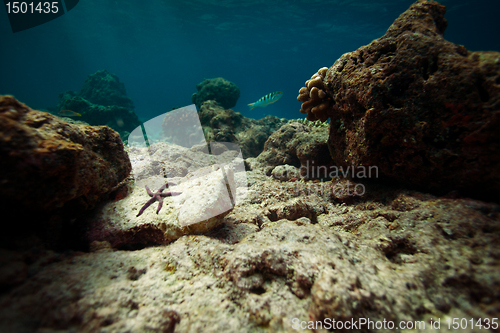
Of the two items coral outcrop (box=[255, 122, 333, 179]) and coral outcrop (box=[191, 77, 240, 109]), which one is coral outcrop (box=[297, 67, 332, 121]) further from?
coral outcrop (box=[191, 77, 240, 109])

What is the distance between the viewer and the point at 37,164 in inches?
60.1

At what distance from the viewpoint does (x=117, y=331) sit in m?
1.27

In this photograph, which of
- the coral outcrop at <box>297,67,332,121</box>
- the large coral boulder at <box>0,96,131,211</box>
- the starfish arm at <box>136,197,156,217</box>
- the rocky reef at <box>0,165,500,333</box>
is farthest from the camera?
the coral outcrop at <box>297,67,332,121</box>

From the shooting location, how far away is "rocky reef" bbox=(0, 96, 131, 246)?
1.45 meters

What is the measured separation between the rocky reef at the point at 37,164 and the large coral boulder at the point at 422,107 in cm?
365

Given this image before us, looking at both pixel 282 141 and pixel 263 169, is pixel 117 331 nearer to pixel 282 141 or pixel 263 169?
pixel 263 169

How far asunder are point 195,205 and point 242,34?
45414mm

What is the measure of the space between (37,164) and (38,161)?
0.08ft

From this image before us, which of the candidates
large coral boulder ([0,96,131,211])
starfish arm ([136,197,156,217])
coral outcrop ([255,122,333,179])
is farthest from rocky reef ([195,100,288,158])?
large coral boulder ([0,96,131,211])

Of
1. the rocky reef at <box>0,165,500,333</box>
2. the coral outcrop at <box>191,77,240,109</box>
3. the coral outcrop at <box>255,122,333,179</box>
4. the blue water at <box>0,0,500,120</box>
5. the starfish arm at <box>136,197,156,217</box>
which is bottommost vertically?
the rocky reef at <box>0,165,500,333</box>

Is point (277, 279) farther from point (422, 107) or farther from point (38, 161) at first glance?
point (422, 107)

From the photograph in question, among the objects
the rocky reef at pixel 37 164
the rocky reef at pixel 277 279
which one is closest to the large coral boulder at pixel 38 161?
the rocky reef at pixel 37 164

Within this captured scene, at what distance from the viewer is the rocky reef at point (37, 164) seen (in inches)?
57.1

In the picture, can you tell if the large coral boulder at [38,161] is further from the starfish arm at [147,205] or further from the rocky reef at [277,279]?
the starfish arm at [147,205]
